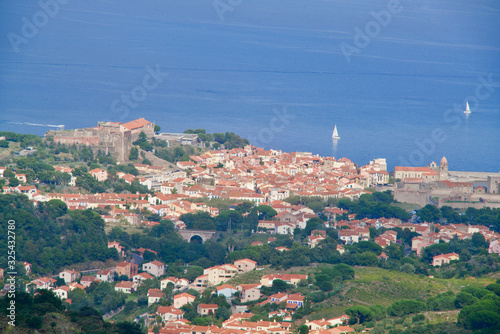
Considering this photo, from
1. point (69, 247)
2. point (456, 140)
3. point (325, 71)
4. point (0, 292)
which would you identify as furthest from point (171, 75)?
point (0, 292)

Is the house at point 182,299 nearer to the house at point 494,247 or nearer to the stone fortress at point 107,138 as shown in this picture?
the house at point 494,247

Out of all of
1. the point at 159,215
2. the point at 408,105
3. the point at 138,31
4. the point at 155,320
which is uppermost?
the point at 138,31

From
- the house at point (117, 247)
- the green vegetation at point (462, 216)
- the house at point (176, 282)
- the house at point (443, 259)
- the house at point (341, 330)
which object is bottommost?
the house at point (341, 330)

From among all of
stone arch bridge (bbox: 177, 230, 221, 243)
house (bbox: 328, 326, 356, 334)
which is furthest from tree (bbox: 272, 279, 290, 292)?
stone arch bridge (bbox: 177, 230, 221, 243)

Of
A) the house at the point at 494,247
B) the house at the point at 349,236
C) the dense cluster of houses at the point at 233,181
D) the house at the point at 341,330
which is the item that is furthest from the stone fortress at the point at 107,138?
the house at the point at 341,330

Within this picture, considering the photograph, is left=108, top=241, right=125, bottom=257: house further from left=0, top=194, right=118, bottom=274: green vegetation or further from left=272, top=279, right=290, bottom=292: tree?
left=272, top=279, right=290, bottom=292: tree

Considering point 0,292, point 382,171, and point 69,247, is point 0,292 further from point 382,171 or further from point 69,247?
point 382,171

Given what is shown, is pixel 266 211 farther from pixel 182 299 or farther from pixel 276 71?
pixel 276 71
